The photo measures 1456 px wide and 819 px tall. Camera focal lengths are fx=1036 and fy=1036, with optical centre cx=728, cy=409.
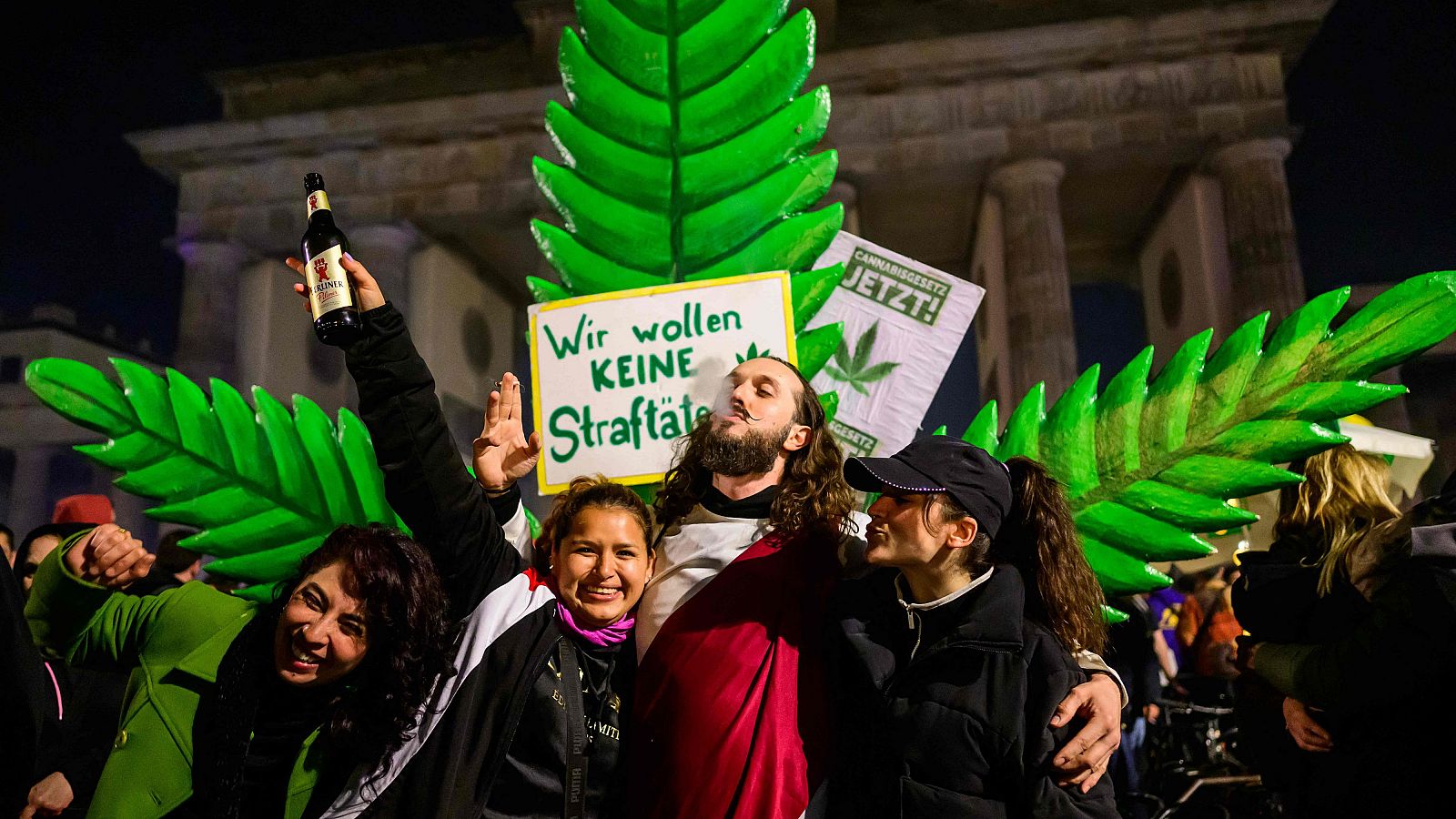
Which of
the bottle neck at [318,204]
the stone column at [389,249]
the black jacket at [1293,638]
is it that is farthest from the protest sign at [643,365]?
the stone column at [389,249]

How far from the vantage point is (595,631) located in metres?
2.14

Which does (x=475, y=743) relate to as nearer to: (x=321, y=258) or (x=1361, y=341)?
(x=321, y=258)

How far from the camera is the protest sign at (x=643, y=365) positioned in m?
2.88

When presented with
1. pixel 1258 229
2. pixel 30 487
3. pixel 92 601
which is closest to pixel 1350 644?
pixel 92 601

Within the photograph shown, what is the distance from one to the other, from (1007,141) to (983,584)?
1844cm

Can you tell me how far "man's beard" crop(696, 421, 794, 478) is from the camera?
98.1 inches

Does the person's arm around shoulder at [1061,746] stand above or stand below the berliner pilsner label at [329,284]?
below

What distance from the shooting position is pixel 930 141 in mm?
19219

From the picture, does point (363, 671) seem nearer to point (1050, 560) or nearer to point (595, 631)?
point (595, 631)

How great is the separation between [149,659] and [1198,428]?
2480 millimetres

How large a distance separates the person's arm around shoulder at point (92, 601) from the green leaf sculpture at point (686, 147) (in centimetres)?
129

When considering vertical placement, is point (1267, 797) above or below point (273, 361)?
below

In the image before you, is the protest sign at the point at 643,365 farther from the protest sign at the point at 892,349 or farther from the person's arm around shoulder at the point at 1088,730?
the person's arm around shoulder at the point at 1088,730

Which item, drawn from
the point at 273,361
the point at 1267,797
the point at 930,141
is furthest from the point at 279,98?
the point at 1267,797
